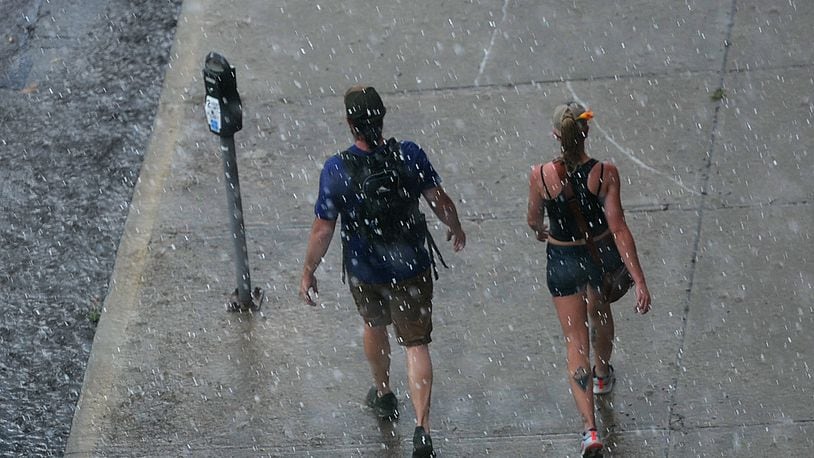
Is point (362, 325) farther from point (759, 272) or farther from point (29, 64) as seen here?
point (29, 64)

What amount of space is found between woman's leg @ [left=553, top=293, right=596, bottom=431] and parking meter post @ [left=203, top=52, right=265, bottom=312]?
78.8 inches

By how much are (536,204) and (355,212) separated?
85cm

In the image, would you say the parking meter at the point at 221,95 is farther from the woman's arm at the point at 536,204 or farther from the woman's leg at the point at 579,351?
the woman's leg at the point at 579,351

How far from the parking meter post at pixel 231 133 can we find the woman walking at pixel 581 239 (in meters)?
1.74

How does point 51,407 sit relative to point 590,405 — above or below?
below

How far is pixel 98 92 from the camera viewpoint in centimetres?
960

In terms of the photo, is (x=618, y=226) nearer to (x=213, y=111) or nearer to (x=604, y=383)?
(x=604, y=383)

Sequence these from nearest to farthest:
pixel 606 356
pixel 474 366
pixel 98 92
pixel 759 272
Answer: pixel 606 356 < pixel 474 366 < pixel 759 272 < pixel 98 92

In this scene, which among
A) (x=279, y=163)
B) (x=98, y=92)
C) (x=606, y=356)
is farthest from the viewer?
(x=98, y=92)

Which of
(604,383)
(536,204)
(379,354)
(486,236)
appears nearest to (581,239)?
(536,204)

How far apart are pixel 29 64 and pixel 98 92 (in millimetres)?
780

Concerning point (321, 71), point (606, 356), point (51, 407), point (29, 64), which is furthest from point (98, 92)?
point (606, 356)

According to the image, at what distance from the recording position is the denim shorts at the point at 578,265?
5.91m

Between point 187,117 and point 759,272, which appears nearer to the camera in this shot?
point 759,272
